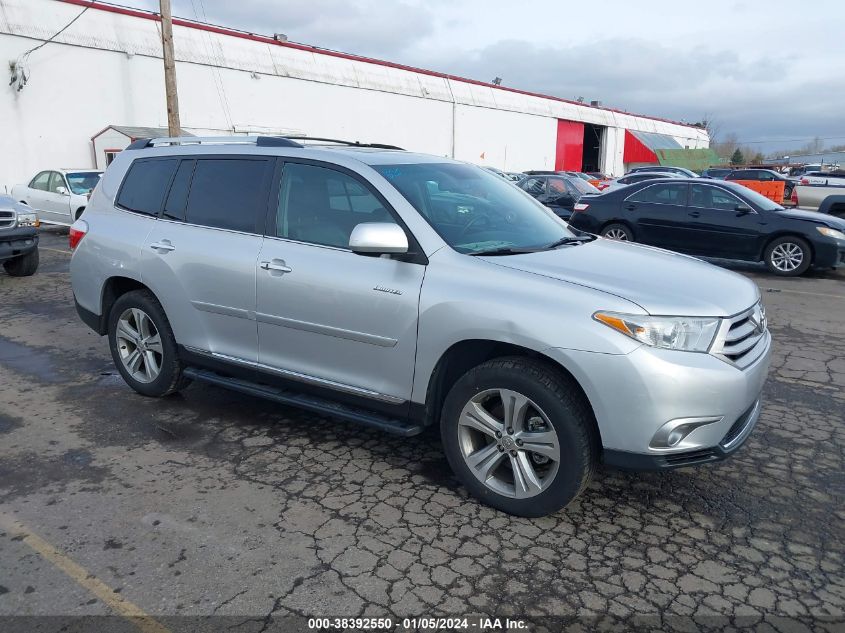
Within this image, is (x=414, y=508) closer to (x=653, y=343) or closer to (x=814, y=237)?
(x=653, y=343)

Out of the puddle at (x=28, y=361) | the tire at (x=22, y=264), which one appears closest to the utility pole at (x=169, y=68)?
the tire at (x=22, y=264)

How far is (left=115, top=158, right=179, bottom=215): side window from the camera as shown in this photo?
16.2ft

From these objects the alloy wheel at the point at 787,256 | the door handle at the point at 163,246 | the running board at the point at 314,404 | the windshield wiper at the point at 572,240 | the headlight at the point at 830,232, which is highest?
the windshield wiper at the point at 572,240

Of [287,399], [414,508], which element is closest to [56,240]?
[287,399]

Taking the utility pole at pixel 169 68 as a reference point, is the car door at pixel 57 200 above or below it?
below

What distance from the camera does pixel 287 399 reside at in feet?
13.7

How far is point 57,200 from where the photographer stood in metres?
15.3

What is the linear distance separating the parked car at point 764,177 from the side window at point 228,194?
2793 cm

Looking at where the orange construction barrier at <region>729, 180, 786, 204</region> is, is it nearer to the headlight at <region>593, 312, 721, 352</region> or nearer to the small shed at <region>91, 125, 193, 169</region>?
the small shed at <region>91, 125, 193, 169</region>

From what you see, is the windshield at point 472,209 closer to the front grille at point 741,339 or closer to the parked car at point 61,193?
the front grille at point 741,339

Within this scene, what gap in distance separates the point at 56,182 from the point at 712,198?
46.1 feet

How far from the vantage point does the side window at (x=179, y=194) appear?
4.77 m

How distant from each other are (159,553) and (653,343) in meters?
2.46

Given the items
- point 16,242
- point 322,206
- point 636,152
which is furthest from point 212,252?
point 636,152
